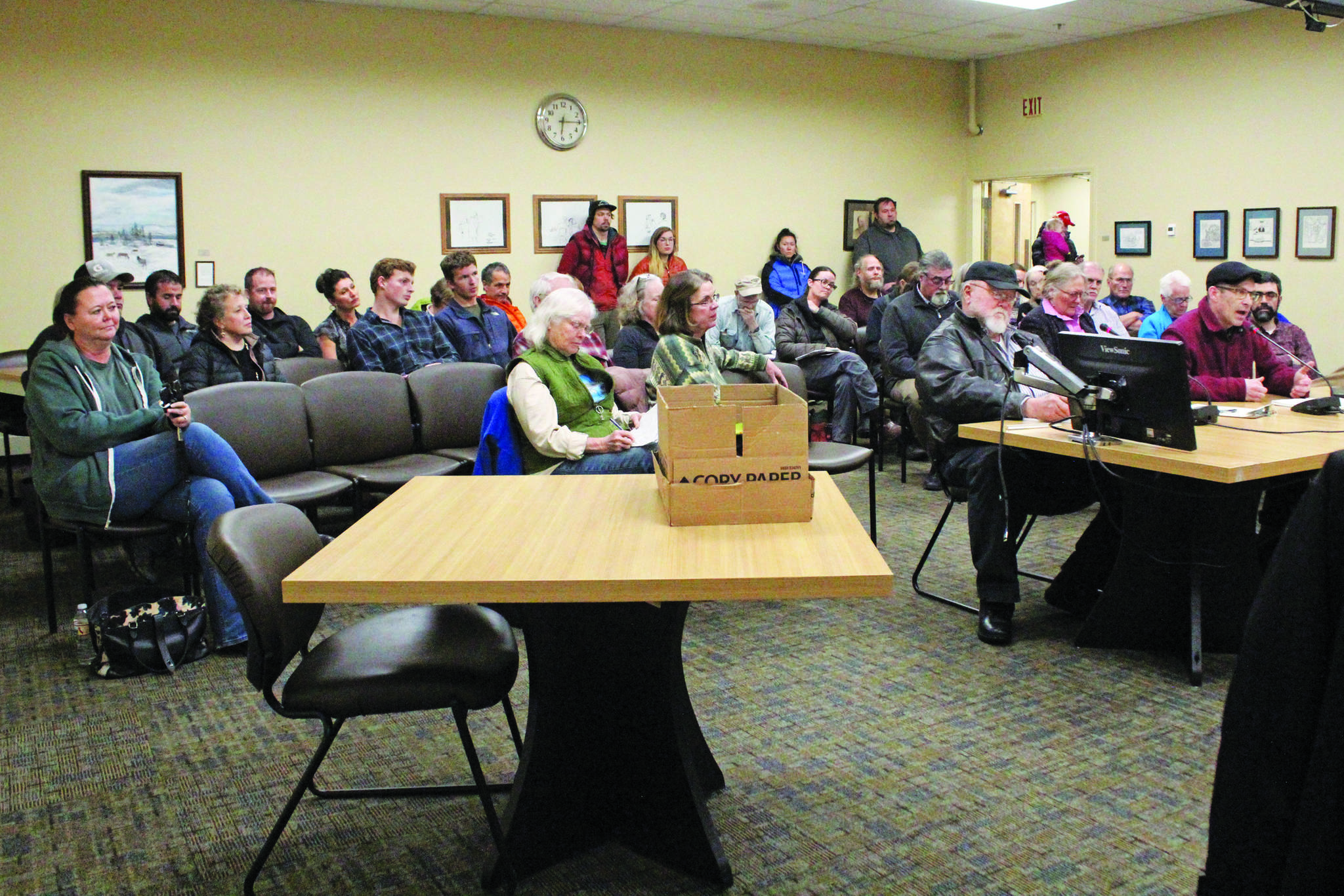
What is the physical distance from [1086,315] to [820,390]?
5.67ft

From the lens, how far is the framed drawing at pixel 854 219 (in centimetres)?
1066

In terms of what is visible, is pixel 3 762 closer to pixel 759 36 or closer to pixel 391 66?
pixel 391 66

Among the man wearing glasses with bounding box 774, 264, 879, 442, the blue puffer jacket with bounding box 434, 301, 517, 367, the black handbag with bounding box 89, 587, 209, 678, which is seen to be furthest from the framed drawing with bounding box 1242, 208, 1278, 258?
the black handbag with bounding box 89, 587, 209, 678

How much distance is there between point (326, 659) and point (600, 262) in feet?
22.9

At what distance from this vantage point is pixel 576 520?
2352 mm

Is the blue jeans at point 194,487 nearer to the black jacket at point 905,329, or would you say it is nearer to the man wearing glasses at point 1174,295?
the black jacket at point 905,329

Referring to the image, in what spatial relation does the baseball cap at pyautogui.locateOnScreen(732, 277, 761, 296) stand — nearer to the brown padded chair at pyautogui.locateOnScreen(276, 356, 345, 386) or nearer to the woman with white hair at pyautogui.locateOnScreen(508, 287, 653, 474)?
the brown padded chair at pyautogui.locateOnScreen(276, 356, 345, 386)

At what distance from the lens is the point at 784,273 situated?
9820 millimetres

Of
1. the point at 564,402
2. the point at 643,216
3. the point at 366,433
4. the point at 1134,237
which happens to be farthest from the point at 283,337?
the point at 1134,237

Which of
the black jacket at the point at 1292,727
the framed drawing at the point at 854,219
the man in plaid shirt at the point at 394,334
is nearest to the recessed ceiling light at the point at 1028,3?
the framed drawing at the point at 854,219

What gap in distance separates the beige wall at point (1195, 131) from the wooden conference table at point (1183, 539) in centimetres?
584

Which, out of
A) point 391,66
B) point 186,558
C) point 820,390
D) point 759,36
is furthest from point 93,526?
point 759,36

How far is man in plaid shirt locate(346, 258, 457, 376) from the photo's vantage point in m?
5.78

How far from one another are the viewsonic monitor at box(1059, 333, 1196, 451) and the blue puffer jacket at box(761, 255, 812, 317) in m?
5.98
